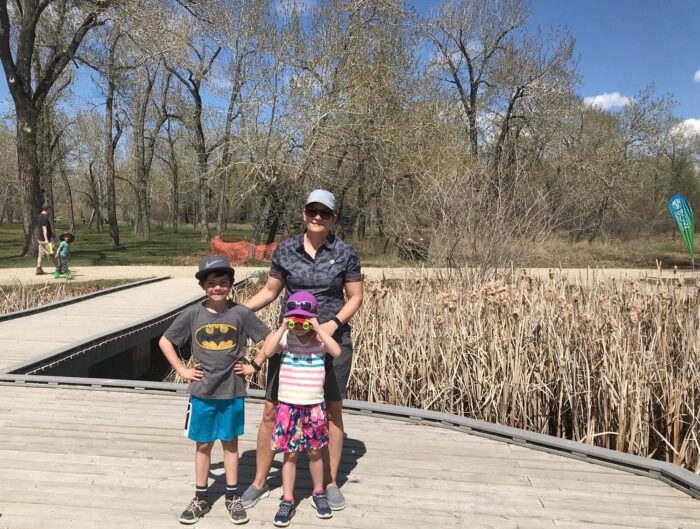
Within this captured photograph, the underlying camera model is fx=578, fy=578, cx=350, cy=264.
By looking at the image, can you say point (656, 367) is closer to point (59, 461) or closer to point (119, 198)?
point (59, 461)

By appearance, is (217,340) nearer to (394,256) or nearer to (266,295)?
(266,295)

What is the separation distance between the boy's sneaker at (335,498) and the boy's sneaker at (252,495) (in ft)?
1.00

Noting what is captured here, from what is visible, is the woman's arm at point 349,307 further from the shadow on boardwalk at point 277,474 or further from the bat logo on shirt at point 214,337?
the shadow on boardwalk at point 277,474

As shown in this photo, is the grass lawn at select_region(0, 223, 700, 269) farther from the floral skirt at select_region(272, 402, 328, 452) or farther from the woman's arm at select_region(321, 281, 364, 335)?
the floral skirt at select_region(272, 402, 328, 452)

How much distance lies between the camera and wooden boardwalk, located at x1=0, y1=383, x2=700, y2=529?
254 cm

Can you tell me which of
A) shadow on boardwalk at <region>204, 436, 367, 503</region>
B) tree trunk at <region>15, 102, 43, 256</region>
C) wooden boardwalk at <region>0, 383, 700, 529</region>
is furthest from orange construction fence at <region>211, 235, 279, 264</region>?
shadow on boardwalk at <region>204, 436, 367, 503</region>

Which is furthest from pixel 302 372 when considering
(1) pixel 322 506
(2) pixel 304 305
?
(1) pixel 322 506

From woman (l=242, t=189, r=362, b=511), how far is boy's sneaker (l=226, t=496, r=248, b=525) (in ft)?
0.31

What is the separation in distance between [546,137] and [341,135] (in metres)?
11.3

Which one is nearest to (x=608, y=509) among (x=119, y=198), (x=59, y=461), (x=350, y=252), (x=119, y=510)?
(x=350, y=252)

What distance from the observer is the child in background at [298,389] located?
253 centimetres

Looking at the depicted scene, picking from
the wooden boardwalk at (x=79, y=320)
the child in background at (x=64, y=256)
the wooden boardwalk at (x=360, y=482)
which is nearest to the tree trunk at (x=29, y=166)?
the child in background at (x=64, y=256)

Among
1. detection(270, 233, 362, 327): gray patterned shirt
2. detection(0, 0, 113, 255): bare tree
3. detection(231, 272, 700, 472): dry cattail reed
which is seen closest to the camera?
detection(270, 233, 362, 327): gray patterned shirt

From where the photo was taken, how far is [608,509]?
104 inches
